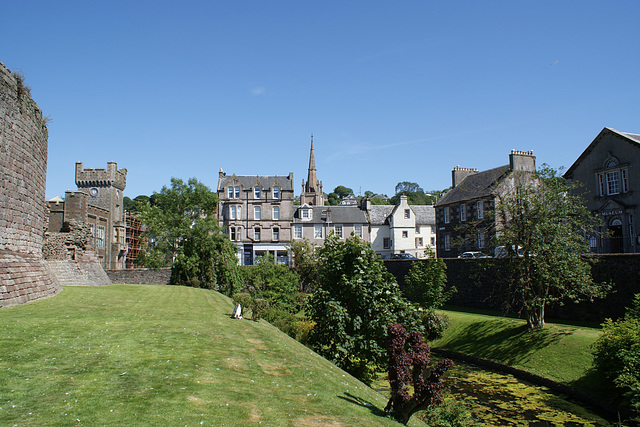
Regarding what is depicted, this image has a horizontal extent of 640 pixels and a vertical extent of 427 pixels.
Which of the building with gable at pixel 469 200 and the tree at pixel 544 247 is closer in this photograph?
the tree at pixel 544 247

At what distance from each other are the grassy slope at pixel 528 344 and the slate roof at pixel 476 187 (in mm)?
24627

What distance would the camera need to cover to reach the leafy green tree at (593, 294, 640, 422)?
1678cm

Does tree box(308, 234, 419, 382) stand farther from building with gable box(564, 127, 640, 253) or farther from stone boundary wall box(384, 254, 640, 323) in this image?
building with gable box(564, 127, 640, 253)

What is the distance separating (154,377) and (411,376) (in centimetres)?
580

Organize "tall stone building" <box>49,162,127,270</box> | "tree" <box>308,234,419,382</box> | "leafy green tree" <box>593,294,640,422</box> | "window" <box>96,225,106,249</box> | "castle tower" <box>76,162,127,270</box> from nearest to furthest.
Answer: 1. "leafy green tree" <box>593,294,640,422</box>
2. "tree" <box>308,234,419,382</box>
3. "window" <box>96,225,106,249</box>
4. "tall stone building" <box>49,162,127,270</box>
5. "castle tower" <box>76,162,127,270</box>

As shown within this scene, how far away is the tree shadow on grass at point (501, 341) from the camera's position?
24.5m

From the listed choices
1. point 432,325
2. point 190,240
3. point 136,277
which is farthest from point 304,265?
point 432,325

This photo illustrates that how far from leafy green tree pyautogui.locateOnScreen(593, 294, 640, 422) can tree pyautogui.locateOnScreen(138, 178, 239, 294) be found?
27175 mm

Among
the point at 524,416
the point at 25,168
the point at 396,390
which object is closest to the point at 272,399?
the point at 396,390

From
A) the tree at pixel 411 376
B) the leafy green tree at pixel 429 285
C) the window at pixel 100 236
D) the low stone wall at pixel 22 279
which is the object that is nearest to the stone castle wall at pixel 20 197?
the low stone wall at pixel 22 279

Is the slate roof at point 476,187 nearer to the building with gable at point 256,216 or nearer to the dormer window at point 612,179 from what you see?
the dormer window at point 612,179

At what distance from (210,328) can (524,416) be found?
12489 millimetres

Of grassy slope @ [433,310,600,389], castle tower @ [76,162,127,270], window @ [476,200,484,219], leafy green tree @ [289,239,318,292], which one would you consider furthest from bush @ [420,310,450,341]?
castle tower @ [76,162,127,270]

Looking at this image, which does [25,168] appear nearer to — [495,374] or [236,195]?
[495,374]
